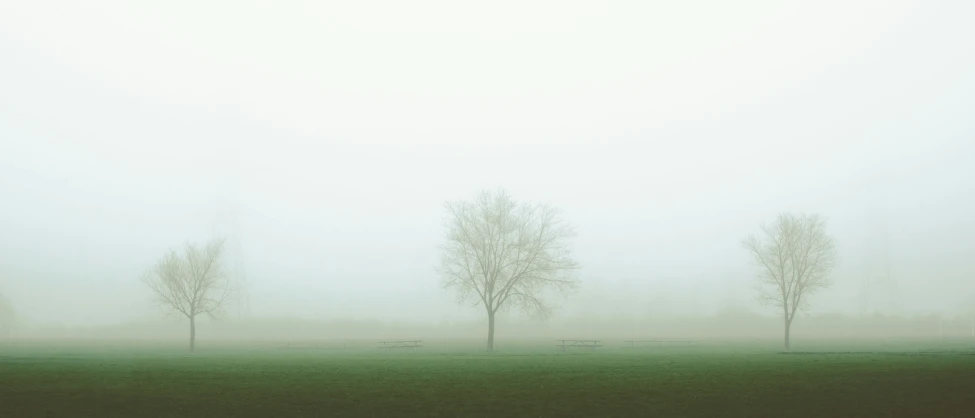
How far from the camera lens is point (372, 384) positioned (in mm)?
31562

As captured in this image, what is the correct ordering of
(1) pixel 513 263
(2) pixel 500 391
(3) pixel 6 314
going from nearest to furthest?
1. (2) pixel 500 391
2. (1) pixel 513 263
3. (3) pixel 6 314

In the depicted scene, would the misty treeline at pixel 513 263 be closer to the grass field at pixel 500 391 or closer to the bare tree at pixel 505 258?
→ the bare tree at pixel 505 258

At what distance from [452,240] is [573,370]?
3826 cm

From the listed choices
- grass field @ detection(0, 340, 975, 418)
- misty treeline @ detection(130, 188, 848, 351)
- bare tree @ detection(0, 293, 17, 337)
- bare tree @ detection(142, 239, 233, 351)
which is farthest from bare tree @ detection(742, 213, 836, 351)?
bare tree @ detection(0, 293, 17, 337)

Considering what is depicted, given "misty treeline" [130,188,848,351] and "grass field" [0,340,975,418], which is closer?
"grass field" [0,340,975,418]

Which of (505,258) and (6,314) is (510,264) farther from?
(6,314)

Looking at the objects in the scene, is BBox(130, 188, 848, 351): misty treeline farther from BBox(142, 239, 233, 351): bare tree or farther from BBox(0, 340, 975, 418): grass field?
BBox(0, 340, 975, 418): grass field

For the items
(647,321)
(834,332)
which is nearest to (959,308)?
(834,332)

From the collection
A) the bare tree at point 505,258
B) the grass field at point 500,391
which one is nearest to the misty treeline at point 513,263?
the bare tree at point 505,258

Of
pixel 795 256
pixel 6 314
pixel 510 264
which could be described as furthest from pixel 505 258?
pixel 6 314

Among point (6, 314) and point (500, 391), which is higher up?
point (500, 391)

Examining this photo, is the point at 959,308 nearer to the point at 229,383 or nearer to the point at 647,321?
the point at 647,321

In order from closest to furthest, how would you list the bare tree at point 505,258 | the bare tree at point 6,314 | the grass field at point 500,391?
1. the grass field at point 500,391
2. the bare tree at point 505,258
3. the bare tree at point 6,314

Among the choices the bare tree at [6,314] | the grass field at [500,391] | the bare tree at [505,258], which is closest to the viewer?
the grass field at [500,391]
